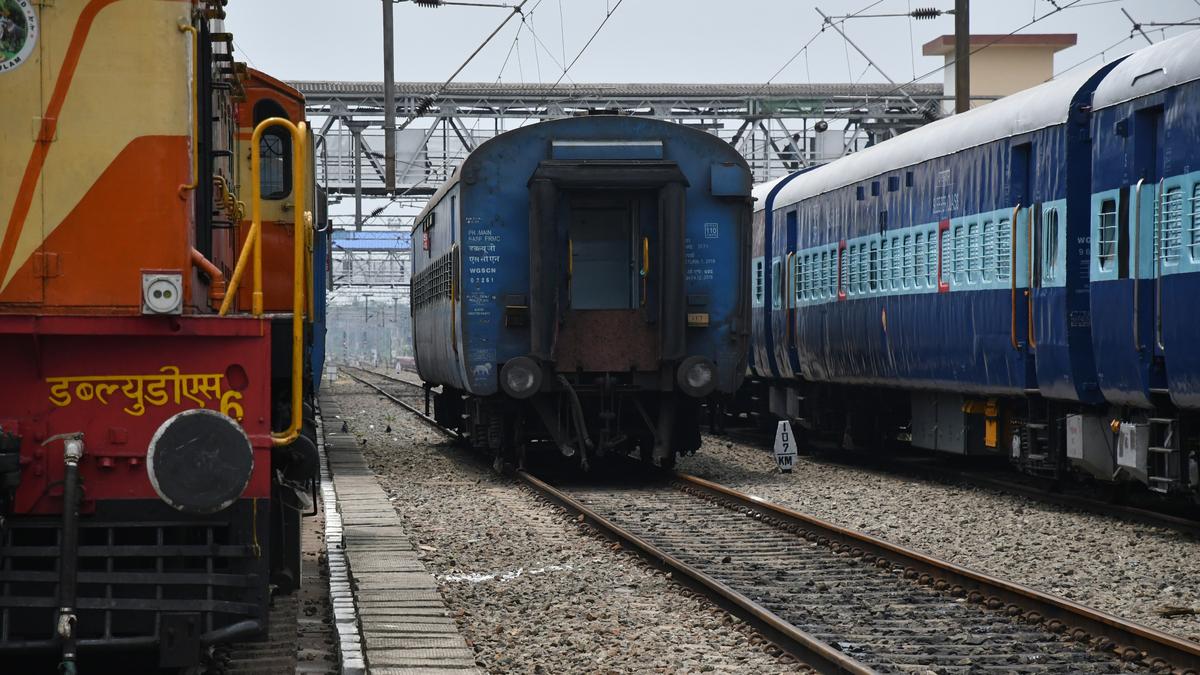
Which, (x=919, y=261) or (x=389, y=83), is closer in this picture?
(x=919, y=261)

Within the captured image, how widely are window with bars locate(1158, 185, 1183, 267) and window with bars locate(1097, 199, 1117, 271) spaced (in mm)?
827

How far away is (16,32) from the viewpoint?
618cm

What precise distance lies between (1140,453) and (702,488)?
4.68 meters

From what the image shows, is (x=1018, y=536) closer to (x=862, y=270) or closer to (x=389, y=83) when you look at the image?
(x=862, y=270)

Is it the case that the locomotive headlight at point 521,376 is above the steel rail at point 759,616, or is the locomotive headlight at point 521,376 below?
above

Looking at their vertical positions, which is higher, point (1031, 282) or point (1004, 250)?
point (1004, 250)

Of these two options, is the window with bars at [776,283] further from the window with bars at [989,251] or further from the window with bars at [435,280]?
the window with bars at [989,251]

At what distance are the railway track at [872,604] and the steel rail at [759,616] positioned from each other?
0.4 inches

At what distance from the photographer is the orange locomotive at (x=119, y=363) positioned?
19.7ft

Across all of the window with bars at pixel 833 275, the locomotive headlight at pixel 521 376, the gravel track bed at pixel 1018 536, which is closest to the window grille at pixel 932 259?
the gravel track bed at pixel 1018 536

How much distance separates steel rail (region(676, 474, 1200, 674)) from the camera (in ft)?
25.2

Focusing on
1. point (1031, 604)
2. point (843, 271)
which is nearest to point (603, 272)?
point (843, 271)

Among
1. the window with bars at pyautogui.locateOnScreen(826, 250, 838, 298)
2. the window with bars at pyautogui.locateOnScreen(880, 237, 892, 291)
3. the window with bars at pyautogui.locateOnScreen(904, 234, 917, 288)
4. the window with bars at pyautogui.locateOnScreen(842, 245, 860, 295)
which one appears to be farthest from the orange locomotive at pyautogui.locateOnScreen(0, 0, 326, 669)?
the window with bars at pyautogui.locateOnScreen(826, 250, 838, 298)

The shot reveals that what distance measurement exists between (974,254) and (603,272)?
3.72 m
